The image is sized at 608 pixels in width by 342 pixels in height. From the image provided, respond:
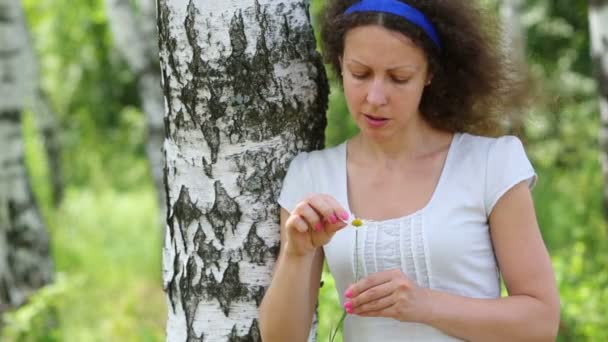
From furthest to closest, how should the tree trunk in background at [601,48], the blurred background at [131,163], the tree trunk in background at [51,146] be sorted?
the tree trunk in background at [51,146] < the blurred background at [131,163] < the tree trunk in background at [601,48]

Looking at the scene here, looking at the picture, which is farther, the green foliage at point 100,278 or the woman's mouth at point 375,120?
the green foliage at point 100,278

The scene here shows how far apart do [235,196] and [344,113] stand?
6.34 meters

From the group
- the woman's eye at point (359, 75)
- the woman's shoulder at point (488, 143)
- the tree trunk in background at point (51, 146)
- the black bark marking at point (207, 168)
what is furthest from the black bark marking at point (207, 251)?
the tree trunk in background at point (51, 146)

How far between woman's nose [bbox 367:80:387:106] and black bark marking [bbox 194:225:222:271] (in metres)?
0.55

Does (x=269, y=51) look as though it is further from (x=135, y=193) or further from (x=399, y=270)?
(x=135, y=193)

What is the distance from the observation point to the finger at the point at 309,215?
77.6 inches

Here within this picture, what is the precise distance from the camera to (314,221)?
1972mm

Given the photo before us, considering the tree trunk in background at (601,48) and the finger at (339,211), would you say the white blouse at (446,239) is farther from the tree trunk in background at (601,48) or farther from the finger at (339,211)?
the tree trunk in background at (601,48)

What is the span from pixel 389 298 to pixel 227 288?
49 centimetres

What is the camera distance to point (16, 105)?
5199 mm

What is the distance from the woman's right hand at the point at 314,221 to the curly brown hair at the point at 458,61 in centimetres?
47

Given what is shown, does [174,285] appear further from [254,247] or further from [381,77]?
[381,77]

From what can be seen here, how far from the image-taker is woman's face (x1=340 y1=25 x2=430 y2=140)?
7.03 ft

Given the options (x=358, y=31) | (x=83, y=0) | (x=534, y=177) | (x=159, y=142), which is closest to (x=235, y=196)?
(x=358, y=31)
